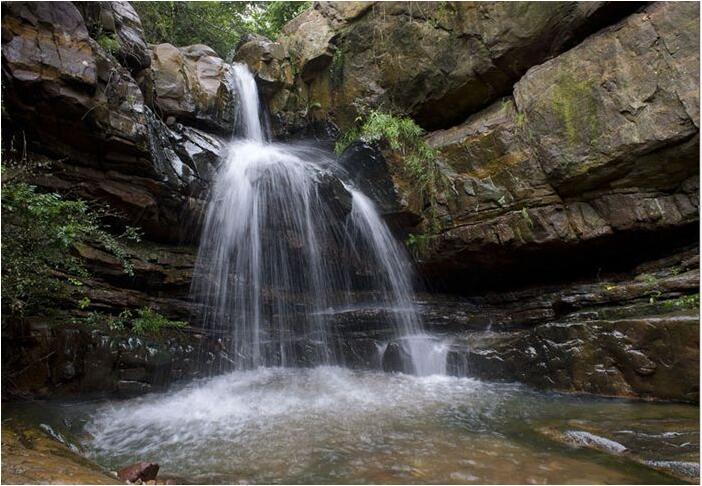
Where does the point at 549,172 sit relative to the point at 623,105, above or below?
below

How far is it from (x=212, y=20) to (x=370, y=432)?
13.8m

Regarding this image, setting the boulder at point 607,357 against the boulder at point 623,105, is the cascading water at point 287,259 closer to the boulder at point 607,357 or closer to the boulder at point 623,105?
the boulder at point 607,357

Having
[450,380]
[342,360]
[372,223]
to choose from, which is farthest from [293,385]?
[372,223]

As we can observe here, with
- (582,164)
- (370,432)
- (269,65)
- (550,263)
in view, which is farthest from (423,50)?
(370,432)

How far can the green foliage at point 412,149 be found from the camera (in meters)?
8.84

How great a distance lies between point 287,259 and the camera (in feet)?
28.9

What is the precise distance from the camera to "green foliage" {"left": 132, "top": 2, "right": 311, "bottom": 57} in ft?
38.3

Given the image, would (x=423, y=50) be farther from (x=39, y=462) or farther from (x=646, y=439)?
(x=39, y=462)

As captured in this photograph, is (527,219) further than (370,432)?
Yes

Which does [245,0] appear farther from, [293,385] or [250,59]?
[293,385]

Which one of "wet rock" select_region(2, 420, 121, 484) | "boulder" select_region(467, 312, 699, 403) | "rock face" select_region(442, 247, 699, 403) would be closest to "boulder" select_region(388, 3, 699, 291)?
"rock face" select_region(442, 247, 699, 403)

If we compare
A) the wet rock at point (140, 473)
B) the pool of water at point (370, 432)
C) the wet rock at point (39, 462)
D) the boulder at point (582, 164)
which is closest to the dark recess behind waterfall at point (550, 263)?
the boulder at point (582, 164)

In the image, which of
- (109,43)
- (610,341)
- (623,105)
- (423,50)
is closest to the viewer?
(610,341)

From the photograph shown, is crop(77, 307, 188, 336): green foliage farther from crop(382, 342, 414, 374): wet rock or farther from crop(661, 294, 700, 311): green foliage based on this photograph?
crop(661, 294, 700, 311): green foliage
